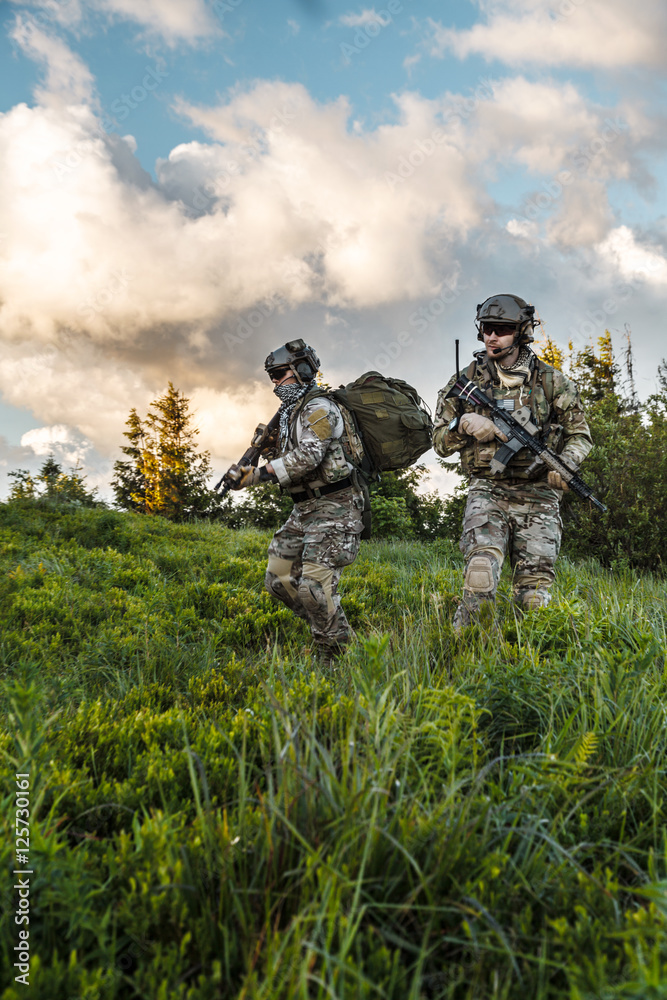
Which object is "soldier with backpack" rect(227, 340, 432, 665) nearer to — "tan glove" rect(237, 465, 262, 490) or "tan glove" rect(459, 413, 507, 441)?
"tan glove" rect(237, 465, 262, 490)

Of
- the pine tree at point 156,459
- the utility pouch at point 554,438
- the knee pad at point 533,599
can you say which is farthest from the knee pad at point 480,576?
the pine tree at point 156,459

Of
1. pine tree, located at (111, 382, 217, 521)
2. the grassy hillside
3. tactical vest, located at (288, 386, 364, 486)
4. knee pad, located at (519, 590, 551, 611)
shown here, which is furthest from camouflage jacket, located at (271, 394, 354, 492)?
pine tree, located at (111, 382, 217, 521)

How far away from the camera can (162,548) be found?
7723mm

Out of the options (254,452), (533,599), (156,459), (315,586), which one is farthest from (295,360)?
(156,459)

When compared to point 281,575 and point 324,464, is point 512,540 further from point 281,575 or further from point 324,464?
point 281,575

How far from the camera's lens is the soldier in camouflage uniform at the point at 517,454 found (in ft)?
13.7

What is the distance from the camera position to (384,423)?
478 centimetres

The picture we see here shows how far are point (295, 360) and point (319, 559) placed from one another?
5.76ft

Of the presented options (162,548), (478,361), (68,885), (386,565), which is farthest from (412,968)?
(162,548)

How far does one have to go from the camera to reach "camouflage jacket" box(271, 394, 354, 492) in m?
4.38

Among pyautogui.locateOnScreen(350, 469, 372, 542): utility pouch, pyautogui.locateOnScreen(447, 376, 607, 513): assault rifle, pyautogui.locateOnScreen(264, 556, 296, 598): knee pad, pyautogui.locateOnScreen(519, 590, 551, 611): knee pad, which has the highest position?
pyautogui.locateOnScreen(447, 376, 607, 513): assault rifle

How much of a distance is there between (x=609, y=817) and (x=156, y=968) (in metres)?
1.28

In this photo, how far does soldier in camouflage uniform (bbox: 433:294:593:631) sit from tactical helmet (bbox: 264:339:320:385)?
1.19 metres

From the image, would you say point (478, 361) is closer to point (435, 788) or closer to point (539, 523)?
point (539, 523)
